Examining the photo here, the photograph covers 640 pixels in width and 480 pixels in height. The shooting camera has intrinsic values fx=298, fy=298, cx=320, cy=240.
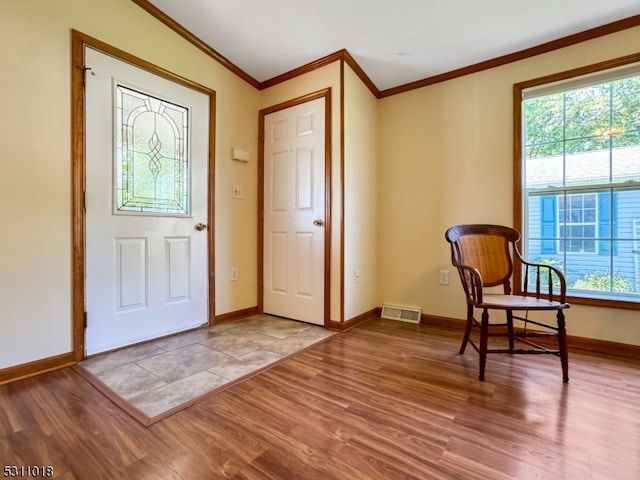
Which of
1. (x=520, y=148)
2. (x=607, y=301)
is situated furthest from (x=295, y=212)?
(x=607, y=301)

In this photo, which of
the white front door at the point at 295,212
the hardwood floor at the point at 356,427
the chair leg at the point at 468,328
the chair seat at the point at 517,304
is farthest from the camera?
the white front door at the point at 295,212

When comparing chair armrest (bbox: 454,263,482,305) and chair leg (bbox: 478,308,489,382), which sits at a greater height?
chair armrest (bbox: 454,263,482,305)

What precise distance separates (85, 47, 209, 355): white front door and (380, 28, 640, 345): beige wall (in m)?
1.84

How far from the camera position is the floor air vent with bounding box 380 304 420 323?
290 cm

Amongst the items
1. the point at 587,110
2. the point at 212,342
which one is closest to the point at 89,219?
the point at 212,342

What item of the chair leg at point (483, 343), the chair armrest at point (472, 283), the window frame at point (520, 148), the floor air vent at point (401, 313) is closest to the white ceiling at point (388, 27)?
the window frame at point (520, 148)

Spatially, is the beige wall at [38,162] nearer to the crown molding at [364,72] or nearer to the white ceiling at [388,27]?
the crown molding at [364,72]

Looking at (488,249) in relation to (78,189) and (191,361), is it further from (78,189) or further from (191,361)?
(78,189)

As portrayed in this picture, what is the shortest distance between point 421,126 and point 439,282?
1.53 meters

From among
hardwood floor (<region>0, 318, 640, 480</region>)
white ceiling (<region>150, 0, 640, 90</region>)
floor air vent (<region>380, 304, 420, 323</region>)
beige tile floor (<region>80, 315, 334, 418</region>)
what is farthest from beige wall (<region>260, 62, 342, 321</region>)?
hardwood floor (<region>0, 318, 640, 480</region>)

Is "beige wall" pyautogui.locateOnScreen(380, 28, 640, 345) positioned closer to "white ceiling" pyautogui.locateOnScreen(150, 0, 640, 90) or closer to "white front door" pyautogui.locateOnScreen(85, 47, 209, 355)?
"white ceiling" pyautogui.locateOnScreen(150, 0, 640, 90)

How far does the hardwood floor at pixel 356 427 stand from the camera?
3.45 feet

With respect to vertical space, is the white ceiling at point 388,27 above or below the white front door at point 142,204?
above

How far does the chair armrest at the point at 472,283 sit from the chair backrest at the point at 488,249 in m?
0.20
